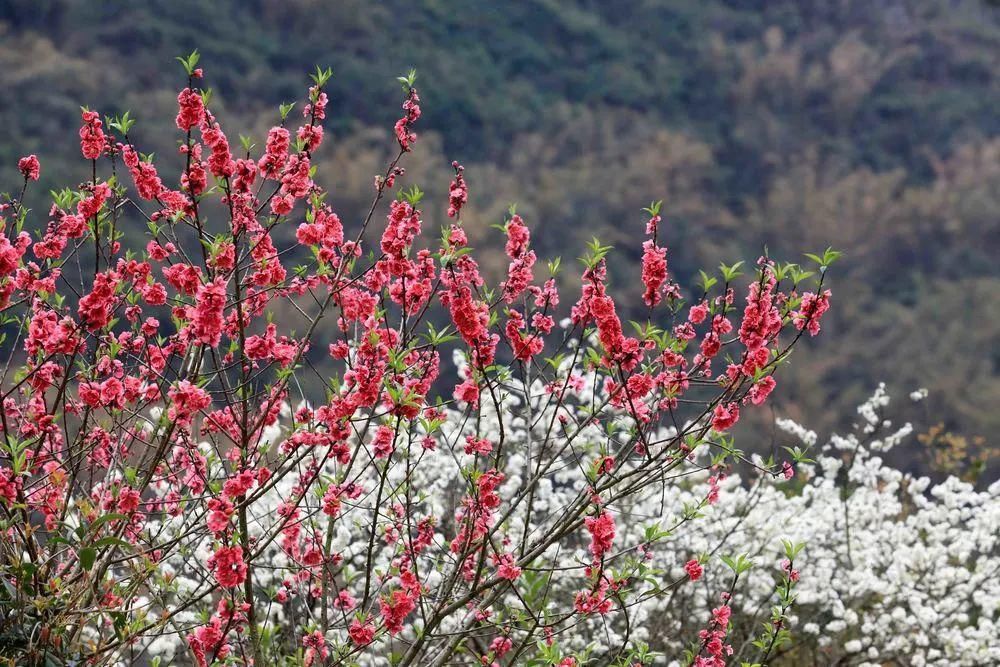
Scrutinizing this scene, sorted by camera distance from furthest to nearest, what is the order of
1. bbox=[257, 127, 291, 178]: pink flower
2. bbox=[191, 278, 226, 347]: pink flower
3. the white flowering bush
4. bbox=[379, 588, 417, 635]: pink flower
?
1. the white flowering bush
2. bbox=[257, 127, 291, 178]: pink flower
3. bbox=[379, 588, 417, 635]: pink flower
4. bbox=[191, 278, 226, 347]: pink flower

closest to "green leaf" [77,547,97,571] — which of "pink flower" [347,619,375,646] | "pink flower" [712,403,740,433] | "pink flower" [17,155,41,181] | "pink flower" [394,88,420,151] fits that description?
"pink flower" [347,619,375,646]

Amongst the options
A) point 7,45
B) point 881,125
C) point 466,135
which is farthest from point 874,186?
point 7,45

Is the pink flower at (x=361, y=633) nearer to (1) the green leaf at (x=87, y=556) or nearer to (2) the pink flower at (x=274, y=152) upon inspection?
(1) the green leaf at (x=87, y=556)

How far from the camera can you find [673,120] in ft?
133

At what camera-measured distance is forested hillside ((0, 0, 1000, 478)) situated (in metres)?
30.3

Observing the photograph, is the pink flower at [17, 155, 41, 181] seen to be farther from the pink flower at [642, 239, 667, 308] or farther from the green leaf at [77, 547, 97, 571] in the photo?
the pink flower at [642, 239, 667, 308]

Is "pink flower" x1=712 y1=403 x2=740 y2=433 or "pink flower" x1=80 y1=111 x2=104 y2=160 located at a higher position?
"pink flower" x1=80 y1=111 x2=104 y2=160

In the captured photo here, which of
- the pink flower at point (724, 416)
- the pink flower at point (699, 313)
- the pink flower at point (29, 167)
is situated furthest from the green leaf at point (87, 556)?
the pink flower at point (699, 313)

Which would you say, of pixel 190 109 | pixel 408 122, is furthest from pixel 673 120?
pixel 190 109

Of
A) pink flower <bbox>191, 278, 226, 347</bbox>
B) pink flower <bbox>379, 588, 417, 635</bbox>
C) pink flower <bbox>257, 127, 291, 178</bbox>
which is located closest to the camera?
pink flower <bbox>191, 278, 226, 347</bbox>

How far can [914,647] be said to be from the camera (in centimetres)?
746

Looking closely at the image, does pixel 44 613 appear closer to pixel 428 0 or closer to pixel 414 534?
pixel 414 534

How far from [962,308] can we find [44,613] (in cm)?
3515

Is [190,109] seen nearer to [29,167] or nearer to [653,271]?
[29,167]
